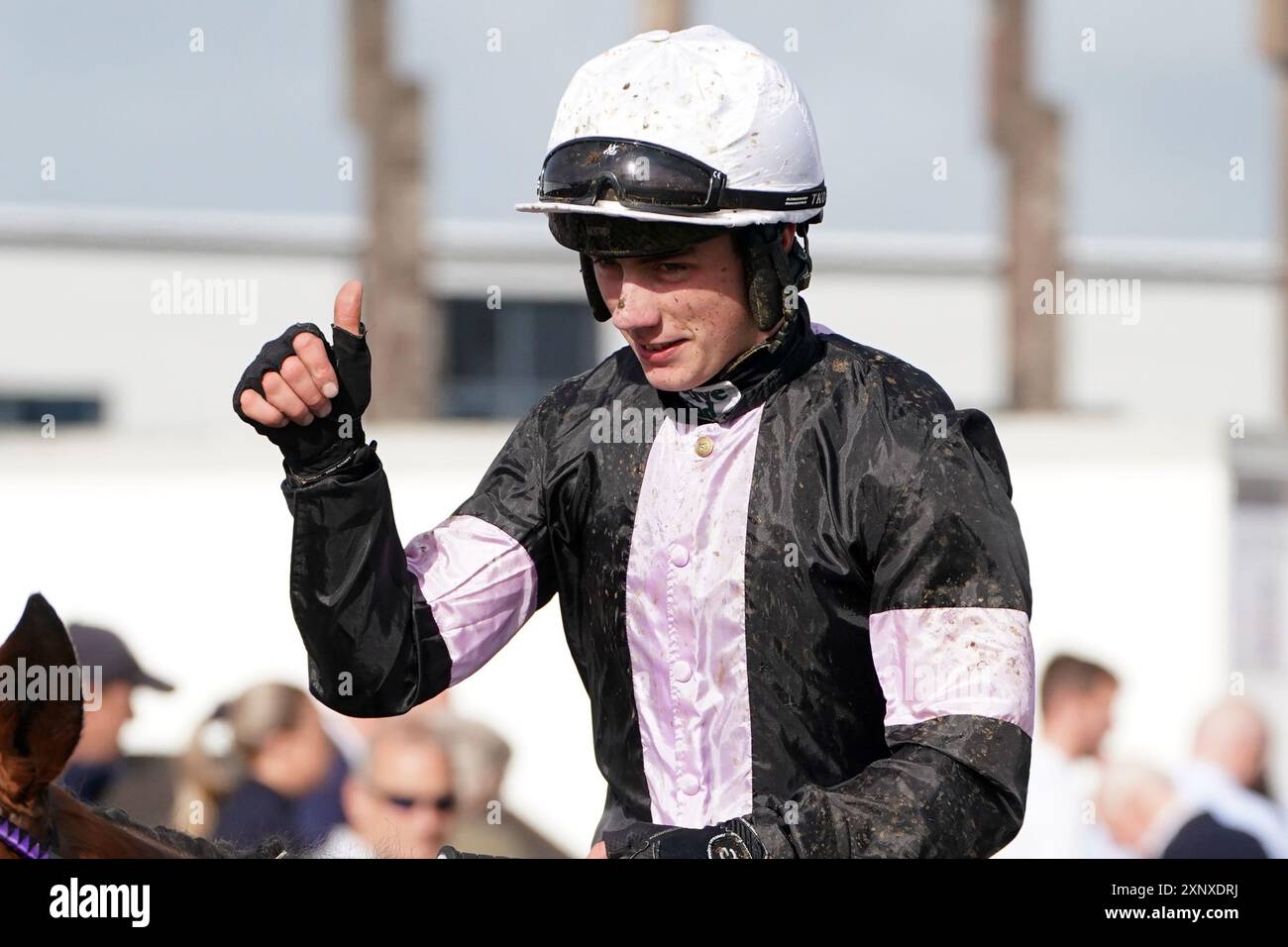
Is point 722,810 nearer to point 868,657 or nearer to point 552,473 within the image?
point 868,657

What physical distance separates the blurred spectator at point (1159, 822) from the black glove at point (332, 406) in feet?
14.5

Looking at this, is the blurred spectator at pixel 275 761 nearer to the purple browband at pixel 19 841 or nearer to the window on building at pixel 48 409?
the purple browband at pixel 19 841

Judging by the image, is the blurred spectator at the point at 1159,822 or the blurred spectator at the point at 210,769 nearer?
the blurred spectator at the point at 210,769

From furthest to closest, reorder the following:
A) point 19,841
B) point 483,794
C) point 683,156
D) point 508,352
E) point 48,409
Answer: point 48,409 → point 508,352 → point 483,794 → point 683,156 → point 19,841

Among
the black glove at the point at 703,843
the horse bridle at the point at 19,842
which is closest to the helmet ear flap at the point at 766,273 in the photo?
the black glove at the point at 703,843

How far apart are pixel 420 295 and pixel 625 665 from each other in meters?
6.64

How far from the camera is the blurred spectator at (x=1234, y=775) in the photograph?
6.18 meters

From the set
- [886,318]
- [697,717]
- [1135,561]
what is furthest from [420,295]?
[697,717]

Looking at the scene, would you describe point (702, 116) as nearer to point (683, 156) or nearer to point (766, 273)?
point (683, 156)

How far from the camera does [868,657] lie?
85.0 inches

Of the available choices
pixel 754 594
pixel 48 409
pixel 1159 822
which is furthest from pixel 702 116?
pixel 48 409

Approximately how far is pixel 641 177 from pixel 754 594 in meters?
0.52

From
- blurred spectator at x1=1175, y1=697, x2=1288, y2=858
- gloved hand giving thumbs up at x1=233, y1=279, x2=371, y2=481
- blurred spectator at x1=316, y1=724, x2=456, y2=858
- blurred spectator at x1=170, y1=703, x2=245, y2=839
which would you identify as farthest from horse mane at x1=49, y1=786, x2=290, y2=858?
blurred spectator at x1=1175, y1=697, x2=1288, y2=858

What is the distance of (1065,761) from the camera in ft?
20.3
